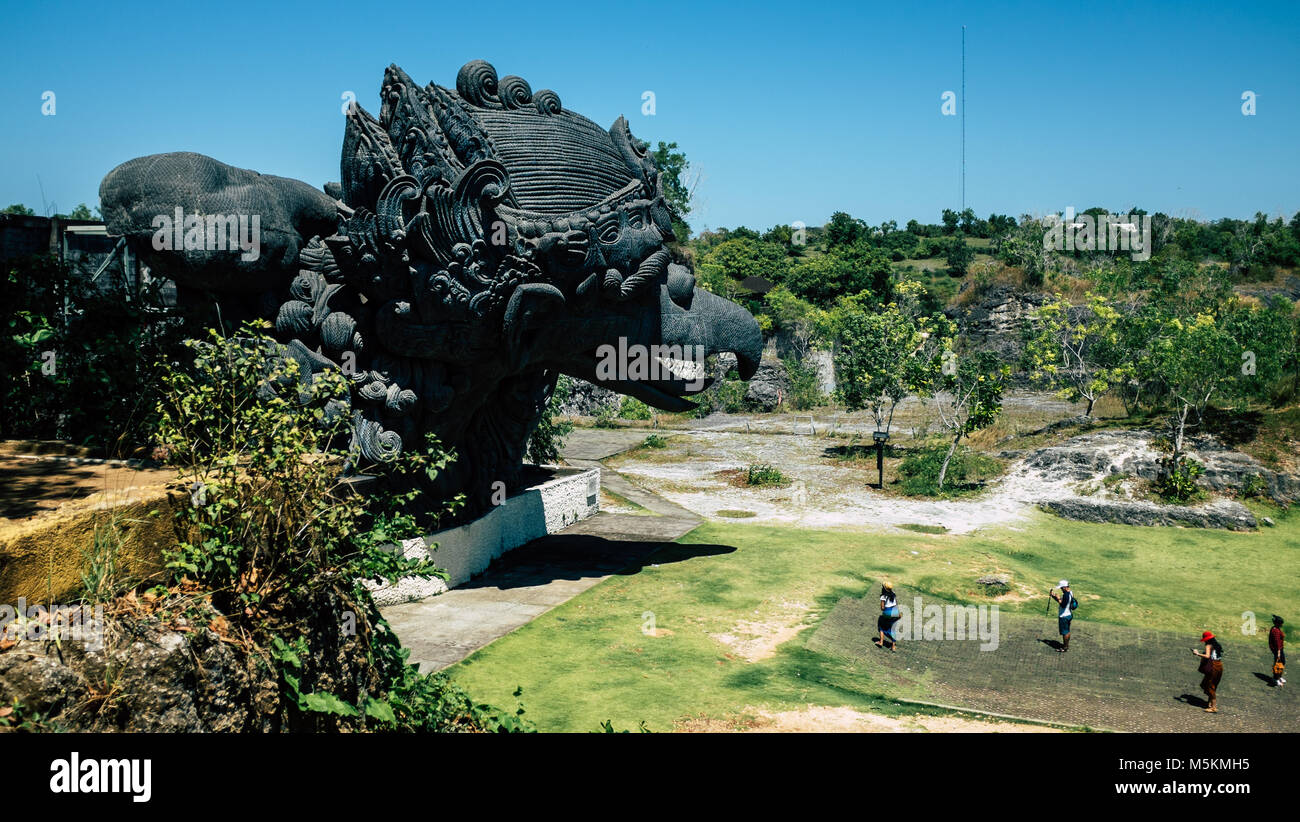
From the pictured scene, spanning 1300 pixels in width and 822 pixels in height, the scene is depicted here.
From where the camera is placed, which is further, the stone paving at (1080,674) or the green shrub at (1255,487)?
the green shrub at (1255,487)

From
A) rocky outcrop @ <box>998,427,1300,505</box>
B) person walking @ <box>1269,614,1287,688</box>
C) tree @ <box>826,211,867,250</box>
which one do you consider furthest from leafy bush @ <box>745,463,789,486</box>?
tree @ <box>826,211,867,250</box>

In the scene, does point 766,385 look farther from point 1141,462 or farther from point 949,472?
point 1141,462

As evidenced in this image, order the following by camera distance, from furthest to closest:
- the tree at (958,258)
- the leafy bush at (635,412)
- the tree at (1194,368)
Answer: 1. the tree at (958,258)
2. the leafy bush at (635,412)
3. the tree at (1194,368)

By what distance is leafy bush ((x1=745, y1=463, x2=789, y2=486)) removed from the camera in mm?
21750

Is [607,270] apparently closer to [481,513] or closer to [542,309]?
[542,309]

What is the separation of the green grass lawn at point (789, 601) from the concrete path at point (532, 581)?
36 centimetres

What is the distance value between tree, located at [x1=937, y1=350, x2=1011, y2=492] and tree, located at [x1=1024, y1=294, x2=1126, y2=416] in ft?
16.1

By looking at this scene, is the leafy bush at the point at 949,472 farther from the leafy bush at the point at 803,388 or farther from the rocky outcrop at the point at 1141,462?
the leafy bush at the point at 803,388

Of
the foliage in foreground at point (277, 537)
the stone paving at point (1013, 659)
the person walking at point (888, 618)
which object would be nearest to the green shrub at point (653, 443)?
the stone paving at point (1013, 659)

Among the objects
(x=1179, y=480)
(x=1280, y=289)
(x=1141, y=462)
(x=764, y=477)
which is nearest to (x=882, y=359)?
(x=764, y=477)

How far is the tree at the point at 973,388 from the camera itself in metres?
21.1

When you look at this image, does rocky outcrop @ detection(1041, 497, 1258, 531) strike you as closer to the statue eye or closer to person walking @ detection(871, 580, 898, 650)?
person walking @ detection(871, 580, 898, 650)
